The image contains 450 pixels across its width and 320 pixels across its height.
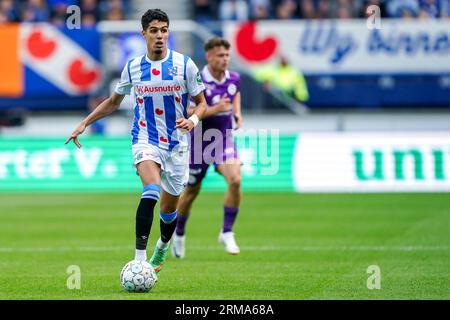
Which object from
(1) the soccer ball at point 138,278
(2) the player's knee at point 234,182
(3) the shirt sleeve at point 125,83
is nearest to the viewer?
(1) the soccer ball at point 138,278

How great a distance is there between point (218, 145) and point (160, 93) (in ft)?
9.96

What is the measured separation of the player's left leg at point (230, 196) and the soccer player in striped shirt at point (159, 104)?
2584mm

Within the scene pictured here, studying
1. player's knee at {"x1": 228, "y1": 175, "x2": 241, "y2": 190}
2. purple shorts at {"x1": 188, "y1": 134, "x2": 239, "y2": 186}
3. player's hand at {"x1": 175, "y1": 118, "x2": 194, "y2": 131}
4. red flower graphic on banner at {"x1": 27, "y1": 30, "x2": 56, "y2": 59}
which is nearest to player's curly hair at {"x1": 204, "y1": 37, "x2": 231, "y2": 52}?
purple shorts at {"x1": 188, "y1": 134, "x2": 239, "y2": 186}

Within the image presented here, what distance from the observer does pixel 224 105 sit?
12.1 metres

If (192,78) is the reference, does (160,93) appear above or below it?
below

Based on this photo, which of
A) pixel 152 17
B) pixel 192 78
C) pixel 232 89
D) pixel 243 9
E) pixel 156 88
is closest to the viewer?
pixel 152 17

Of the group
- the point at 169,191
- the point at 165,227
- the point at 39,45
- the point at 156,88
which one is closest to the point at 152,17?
the point at 156,88

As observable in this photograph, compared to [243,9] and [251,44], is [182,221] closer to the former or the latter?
[251,44]

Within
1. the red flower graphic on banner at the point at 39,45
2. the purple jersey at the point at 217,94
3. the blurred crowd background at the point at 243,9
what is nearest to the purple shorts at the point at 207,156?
the purple jersey at the point at 217,94

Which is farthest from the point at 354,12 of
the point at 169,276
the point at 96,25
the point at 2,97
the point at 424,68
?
the point at 169,276

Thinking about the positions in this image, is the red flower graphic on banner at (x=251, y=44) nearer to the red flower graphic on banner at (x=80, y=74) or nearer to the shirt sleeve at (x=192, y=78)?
the red flower graphic on banner at (x=80, y=74)

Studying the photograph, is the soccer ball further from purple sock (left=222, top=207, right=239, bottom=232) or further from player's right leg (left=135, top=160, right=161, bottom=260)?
purple sock (left=222, top=207, right=239, bottom=232)

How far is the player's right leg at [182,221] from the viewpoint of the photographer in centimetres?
1217

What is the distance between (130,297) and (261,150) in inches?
492
